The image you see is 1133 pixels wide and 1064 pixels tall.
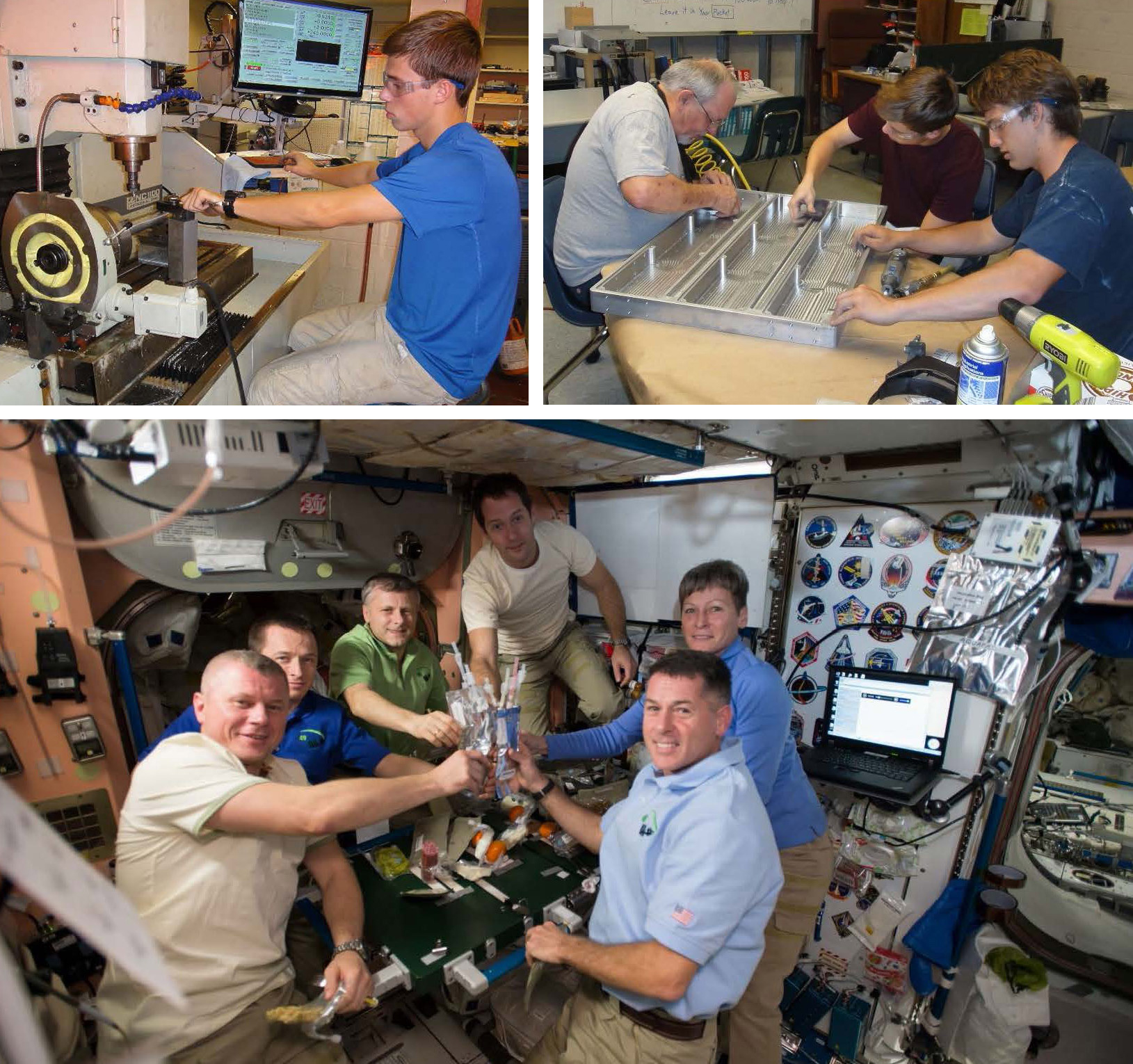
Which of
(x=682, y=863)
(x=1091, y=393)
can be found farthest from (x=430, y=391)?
(x=1091, y=393)

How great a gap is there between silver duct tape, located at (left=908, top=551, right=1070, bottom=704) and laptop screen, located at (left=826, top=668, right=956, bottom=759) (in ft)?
0.17

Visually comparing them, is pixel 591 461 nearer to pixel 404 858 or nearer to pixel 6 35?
pixel 404 858

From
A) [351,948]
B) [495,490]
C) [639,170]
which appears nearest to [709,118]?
[639,170]

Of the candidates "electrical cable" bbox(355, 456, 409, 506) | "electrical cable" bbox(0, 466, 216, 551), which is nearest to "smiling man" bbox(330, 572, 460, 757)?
"electrical cable" bbox(355, 456, 409, 506)

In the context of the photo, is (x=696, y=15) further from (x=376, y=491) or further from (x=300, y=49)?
(x=376, y=491)

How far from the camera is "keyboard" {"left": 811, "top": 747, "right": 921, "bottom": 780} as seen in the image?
243 cm

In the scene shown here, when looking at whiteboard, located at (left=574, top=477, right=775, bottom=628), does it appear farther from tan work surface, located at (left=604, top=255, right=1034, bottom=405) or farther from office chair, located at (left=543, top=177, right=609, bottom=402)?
office chair, located at (left=543, top=177, right=609, bottom=402)

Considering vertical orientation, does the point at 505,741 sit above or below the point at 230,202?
below

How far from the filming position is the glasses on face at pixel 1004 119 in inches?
92.0

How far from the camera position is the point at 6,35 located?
7.73 ft

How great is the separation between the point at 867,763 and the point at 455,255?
161cm

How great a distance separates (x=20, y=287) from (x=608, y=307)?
4.45 ft

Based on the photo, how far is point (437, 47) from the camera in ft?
7.21

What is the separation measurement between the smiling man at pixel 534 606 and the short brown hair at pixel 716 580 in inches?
6.3
